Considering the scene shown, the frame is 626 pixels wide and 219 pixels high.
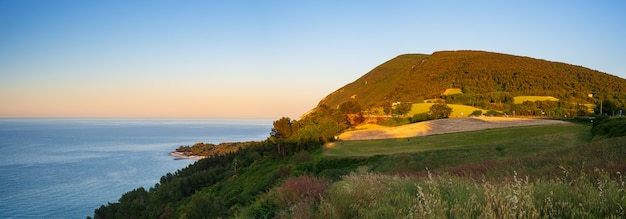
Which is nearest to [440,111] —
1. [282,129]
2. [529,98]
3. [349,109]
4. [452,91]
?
[349,109]

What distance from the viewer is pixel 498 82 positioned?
87188 millimetres

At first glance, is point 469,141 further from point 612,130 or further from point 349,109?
point 349,109

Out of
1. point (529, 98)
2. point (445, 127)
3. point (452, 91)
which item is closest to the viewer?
point (445, 127)

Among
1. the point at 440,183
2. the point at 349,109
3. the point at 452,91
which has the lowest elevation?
the point at 440,183

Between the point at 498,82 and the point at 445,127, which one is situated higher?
the point at 498,82

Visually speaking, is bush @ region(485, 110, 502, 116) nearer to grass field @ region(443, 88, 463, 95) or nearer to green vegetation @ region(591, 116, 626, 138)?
grass field @ region(443, 88, 463, 95)

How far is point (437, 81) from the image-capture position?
3816 inches

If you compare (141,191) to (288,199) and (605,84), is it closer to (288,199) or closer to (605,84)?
(288,199)

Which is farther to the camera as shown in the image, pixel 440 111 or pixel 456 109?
pixel 456 109

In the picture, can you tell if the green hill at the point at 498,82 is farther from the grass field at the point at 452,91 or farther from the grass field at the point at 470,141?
the grass field at the point at 470,141

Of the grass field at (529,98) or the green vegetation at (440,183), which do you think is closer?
the green vegetation at (440,183)

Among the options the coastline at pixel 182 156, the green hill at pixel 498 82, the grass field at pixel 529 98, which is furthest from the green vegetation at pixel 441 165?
the coastline at pixel 182 156

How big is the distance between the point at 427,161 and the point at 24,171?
370ft

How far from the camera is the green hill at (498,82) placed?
71.6 m
